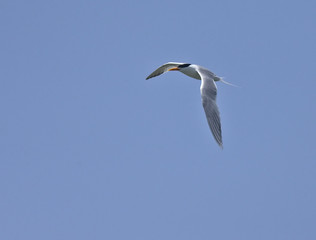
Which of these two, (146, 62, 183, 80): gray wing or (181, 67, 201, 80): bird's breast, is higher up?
(146, 62, 183, 80): gray wing

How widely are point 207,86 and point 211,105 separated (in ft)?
6.50

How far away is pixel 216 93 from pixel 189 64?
16.7 ft

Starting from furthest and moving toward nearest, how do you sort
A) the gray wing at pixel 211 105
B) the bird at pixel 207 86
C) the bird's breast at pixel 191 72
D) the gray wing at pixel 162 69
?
the gray wing at pixel 162 69
the bird's breast at pixel 191 72
the bird at pixel 207 86
the gray wing at pixel 211 105

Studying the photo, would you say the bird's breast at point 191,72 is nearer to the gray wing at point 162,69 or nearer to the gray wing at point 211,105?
the gray wing at point 211,105

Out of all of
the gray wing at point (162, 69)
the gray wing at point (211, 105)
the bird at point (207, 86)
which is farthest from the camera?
the gray wing at point (162, 69)

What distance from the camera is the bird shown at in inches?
880

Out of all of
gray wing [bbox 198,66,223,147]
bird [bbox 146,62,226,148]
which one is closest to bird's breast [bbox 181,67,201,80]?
bird [bbox 146,62,226,148]

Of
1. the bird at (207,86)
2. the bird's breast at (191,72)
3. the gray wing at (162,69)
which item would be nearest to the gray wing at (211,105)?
the bird at (207,86)

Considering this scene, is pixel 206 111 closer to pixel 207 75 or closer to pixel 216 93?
pixel 216 93

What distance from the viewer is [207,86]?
25.5 meters

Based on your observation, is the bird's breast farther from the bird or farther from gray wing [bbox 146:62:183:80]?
gray wing [bbox 146:62:183:80]

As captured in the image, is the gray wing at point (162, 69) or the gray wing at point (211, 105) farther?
the gray wing at point (162, 69)

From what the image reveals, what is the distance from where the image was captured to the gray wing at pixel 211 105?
2214 centimetres

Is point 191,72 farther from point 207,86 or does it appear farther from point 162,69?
point 207,86
